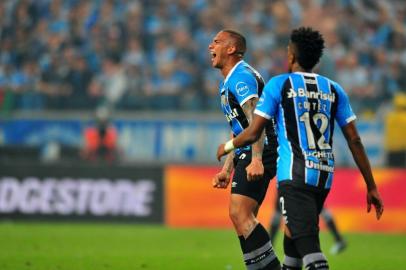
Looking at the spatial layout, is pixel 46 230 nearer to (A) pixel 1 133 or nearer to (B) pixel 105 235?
(B) pixel 105 235

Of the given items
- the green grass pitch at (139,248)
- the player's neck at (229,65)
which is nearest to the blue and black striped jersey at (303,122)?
the player's neck at (229,65)

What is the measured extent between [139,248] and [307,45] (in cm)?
768

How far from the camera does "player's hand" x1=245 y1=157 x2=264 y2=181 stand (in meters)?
7.66

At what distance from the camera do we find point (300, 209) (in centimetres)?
708

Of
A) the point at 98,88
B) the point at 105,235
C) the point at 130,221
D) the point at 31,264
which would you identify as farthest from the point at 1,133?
the point at 31,264

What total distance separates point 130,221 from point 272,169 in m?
10.8

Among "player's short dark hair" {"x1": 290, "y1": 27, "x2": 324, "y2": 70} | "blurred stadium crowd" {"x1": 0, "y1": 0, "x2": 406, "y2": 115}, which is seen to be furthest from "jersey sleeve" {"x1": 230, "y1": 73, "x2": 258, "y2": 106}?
"blurred stadium crowd" {"x1": 0, "y1": 0, "x2": 406, "y2": 115}

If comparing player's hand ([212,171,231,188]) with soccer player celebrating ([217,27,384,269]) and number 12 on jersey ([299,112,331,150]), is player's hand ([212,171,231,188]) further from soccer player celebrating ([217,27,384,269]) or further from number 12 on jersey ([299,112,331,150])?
number 12 on jersey ([299,112,331,150])

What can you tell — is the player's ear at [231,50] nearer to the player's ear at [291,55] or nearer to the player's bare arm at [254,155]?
the player's bare arm at [254,155]

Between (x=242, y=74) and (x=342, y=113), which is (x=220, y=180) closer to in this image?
(x=242, y=74)

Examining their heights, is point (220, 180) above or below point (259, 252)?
above

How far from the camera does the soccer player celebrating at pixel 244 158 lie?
8.05m

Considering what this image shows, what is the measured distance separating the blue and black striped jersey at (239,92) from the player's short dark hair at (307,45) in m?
1.11

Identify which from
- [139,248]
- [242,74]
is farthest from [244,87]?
[139,248]
